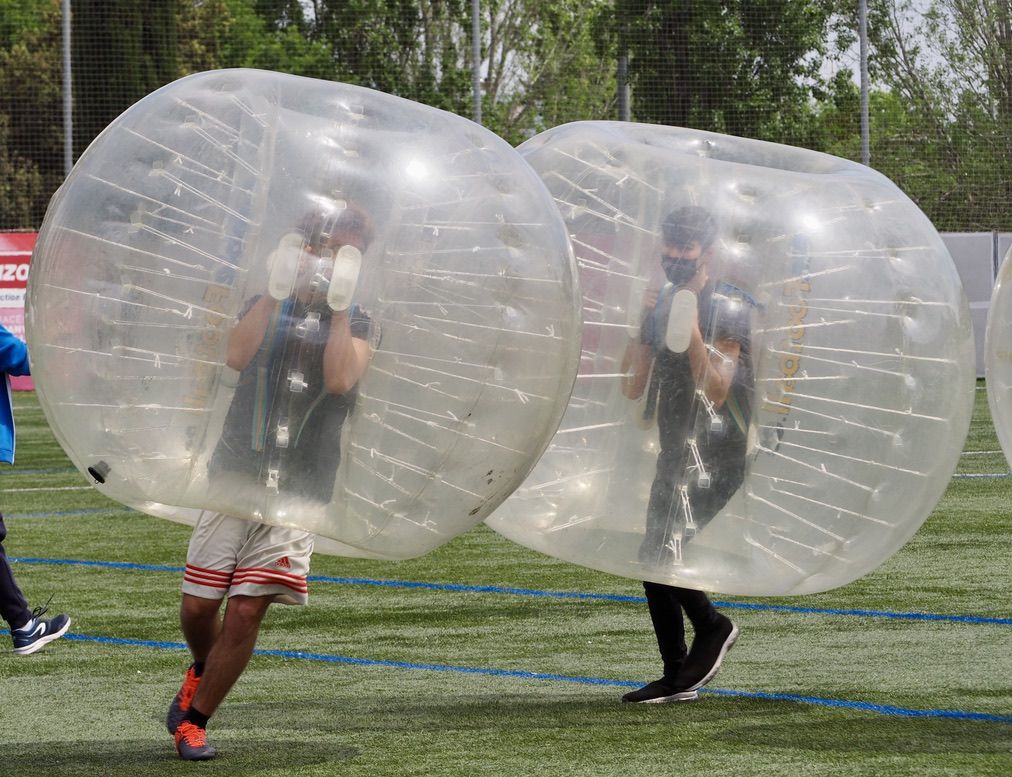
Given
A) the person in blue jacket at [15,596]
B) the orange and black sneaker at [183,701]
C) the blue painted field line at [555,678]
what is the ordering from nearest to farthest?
the orange and black sneaker at [183,701]
the blue painted field line at [555,678]
the person in blue jacket at [15,596]

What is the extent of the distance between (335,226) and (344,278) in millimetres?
131

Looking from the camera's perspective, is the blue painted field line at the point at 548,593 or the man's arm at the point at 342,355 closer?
the man's arm at the point at 342,355

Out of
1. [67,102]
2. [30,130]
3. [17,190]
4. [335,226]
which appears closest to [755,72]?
[67,102]

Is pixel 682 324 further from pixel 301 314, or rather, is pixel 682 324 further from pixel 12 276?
pixel 12 276

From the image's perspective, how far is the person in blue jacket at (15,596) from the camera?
6.38 metres

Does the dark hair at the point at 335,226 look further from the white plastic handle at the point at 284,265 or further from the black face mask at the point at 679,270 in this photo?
the black face mask at the point at 679,270

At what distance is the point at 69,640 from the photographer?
22.6ft

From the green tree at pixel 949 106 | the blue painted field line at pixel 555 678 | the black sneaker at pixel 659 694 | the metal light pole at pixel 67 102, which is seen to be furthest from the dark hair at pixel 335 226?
the green tree at pixel 949 106

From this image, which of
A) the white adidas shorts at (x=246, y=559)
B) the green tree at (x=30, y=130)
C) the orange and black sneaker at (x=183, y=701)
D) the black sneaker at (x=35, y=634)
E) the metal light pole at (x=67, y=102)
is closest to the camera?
the white adidas shorts at (x=246, y=559)

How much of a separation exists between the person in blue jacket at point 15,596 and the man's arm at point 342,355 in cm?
262

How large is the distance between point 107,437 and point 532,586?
13.3ft

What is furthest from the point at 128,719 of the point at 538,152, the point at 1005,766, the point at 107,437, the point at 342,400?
the point at 1005,766

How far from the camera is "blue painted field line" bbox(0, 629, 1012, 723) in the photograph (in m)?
5.21

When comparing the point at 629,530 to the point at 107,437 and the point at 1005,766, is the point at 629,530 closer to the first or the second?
the point at 1005,766
